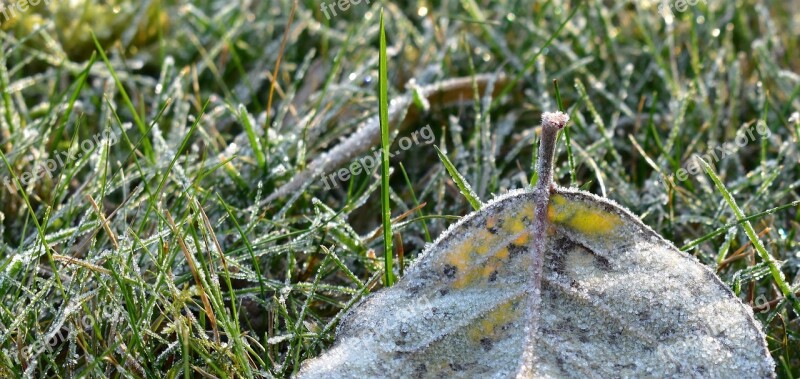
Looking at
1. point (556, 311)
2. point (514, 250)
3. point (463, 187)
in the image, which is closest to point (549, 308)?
point (556, 311)

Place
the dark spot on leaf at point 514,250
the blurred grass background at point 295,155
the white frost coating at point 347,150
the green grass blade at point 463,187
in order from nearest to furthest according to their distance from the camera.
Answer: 1. the dark spot on leaf at point 514,250
2. the blurred grass background at point 295,155
3. the green grass blade at point 463,187
4. the white frost coating at point 347,150

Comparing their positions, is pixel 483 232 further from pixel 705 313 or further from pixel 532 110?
pixel 532 110

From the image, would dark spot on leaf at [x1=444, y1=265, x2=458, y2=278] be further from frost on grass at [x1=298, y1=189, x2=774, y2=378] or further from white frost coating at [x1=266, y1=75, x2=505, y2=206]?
white frost coating at [x1=266, y1=75, x2=505, y2=206]

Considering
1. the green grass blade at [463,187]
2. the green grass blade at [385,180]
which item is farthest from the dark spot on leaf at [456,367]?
the green grass blade at [463,187]

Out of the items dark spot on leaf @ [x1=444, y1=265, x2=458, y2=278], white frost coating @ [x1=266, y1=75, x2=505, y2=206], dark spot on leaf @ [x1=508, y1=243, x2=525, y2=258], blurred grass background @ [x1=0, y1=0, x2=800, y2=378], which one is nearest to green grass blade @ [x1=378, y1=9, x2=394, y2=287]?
blurred grass background @ [x1=0, y1=0, x2=800, y2=378]

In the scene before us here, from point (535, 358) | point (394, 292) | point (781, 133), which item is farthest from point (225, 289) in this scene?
point (781, 133)

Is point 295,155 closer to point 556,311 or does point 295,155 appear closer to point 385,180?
point 385,180

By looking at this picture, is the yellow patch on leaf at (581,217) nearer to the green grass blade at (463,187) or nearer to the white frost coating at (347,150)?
the green grass blade at (463,187)
